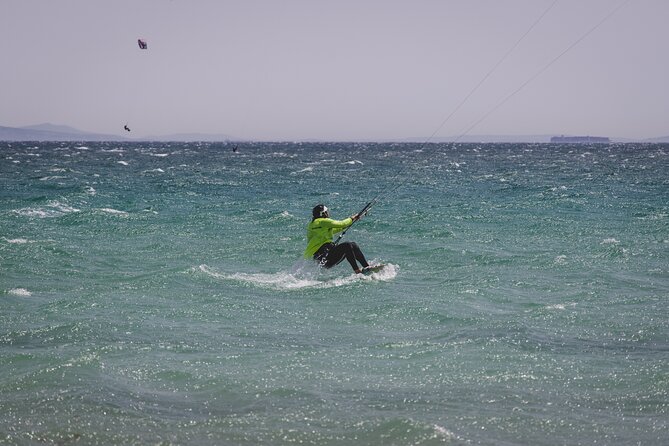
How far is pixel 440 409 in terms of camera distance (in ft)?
23.1

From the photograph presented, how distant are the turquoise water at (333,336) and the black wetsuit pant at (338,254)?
27cm

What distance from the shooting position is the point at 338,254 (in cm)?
1434

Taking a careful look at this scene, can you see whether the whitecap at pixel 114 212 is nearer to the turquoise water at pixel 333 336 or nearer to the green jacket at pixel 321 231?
the turquoise water at pixel 333 336

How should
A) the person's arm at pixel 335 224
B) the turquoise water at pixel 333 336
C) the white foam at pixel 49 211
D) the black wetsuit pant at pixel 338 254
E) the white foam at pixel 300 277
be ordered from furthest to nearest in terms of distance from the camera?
the white foam at pixel 49 211 → the person's arm at pixel 335 224 → the black wetsuit pant at pixel 338 254 → the white foam at pixel 300 277 → the turquoise water at pixel 333 336

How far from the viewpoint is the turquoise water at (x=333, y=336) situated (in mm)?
6711

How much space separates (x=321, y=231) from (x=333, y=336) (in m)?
4.88

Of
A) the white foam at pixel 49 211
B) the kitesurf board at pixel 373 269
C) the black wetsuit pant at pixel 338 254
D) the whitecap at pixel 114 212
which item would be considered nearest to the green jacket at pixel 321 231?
the black wetsuit pant at pixel 338 254

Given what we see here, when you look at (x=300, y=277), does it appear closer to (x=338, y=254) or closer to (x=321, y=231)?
(x=338, y=254)

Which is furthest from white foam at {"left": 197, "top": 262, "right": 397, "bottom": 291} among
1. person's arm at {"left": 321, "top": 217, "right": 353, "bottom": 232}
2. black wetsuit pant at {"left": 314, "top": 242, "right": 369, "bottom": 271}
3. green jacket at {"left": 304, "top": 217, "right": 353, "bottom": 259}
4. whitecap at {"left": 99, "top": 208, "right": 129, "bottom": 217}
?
whitecap at {"left": 99, "top": 208, "right": 129, "bottom": 217}

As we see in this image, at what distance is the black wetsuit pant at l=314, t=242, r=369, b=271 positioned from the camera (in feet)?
46.8

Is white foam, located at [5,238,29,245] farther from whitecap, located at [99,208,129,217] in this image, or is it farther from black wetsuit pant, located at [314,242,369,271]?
black wetsuit pant, located at [314,242,369,271]

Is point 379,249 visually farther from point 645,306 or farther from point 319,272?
point 645,306

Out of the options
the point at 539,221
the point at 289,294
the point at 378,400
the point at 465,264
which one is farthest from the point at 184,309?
the point at 539,221

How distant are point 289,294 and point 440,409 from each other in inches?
233
